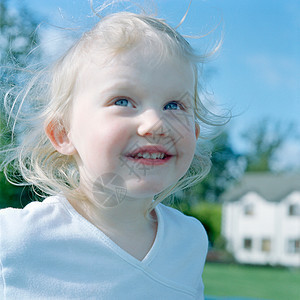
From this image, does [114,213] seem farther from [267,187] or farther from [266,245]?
[267,187]

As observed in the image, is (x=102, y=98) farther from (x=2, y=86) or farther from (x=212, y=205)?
(x=212, y=205)

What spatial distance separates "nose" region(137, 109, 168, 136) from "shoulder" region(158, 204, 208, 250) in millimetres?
307

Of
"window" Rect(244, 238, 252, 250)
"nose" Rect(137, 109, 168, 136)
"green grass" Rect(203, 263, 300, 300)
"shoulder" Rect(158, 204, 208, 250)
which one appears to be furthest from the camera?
"window" Rect(244, 238, 252, 250)

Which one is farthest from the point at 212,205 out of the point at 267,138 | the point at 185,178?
the point at 185,178

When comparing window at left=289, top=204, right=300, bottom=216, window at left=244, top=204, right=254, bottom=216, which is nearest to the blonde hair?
window at left=289, top=204, right=300, bottom=216

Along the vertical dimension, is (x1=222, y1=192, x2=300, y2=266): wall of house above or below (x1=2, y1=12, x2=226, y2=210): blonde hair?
below

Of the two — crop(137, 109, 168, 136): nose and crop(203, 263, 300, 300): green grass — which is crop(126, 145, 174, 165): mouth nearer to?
crop(137, 109, 168, 136): nose

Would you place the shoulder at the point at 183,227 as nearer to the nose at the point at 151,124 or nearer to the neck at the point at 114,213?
the neck at the point at 114,213

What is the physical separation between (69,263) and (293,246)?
21.1m

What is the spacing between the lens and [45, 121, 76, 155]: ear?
990mm

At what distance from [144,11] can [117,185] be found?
0.44 metres

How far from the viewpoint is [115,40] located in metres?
0.91

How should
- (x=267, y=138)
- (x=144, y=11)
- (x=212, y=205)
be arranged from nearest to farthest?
(x=144, y=11), (x=212, y=205), (x=267, y=138)

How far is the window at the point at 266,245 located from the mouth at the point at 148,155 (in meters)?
21.4
